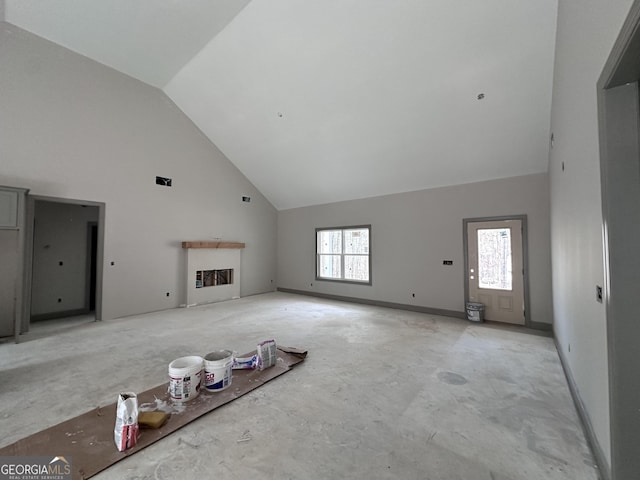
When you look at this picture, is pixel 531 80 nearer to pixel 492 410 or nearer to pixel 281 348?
pixel 492 410

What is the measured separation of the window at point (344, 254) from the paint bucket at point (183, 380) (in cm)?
500

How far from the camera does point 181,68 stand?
5352 millimetres

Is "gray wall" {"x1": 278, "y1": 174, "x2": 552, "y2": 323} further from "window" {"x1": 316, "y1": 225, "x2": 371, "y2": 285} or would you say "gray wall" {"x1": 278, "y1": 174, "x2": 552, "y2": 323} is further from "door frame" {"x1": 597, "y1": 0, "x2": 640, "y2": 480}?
"door frame" {"x1": 597, "y1": 0, "x2": 640, "y2": 480}

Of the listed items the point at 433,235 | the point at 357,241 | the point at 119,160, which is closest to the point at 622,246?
the point at 433,235

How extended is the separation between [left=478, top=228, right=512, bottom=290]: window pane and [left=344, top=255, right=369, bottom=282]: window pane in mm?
2628

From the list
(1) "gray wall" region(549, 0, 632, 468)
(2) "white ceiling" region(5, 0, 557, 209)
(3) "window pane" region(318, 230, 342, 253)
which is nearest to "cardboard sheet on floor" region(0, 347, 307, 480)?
(1) "gray wall" region(549, 0, 632, 468)

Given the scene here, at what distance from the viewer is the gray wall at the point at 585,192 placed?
1567mm

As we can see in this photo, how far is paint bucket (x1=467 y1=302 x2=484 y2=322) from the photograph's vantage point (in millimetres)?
5062

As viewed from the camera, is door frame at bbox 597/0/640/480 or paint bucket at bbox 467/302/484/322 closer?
door frame at bbox 597/0/640/480

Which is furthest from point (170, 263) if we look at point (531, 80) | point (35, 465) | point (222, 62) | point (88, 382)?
point (531, 80)

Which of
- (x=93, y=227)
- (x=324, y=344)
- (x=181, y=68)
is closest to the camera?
(x=324, y=344)

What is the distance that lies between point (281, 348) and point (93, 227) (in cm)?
558

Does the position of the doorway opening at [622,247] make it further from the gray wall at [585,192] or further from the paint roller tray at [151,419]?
the paint roller tray at [151,419]

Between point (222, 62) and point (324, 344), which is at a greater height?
point (222, 62)
